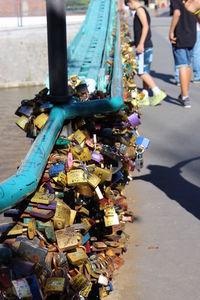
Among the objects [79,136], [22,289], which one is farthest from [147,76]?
[22,289]

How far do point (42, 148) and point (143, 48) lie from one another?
8171 mm

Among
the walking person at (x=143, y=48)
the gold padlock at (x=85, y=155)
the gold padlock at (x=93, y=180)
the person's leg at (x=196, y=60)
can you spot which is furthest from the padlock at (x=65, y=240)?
the person's leg at (x=196, y=60)

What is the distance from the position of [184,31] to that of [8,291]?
27.8 feet

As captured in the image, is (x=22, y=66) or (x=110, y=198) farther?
(x=22, y=66)

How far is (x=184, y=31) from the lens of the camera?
33.8 feet

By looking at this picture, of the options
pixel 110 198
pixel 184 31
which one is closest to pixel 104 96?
pixel 110 198

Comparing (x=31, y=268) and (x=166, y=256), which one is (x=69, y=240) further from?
(x=166, y=256)

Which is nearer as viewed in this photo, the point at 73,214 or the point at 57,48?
the point at 73,214

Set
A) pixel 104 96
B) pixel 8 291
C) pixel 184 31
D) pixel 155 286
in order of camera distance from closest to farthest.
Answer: pixel 8 291 → pixel 155 286 → pixel 104 96 → pixel 184 31

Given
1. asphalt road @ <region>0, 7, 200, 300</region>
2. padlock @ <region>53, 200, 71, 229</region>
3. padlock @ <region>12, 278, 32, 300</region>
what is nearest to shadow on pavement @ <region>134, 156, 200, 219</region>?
asphalt road @ <region>0, 7, 200, 300</region>

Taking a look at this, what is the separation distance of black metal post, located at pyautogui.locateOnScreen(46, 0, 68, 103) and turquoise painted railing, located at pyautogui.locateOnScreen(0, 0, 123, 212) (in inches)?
4.1

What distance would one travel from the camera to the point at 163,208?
537cm

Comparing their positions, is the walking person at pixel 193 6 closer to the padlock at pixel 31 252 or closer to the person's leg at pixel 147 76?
the padlock at pixel 31 252

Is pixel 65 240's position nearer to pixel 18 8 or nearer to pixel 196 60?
pixel 196 60
